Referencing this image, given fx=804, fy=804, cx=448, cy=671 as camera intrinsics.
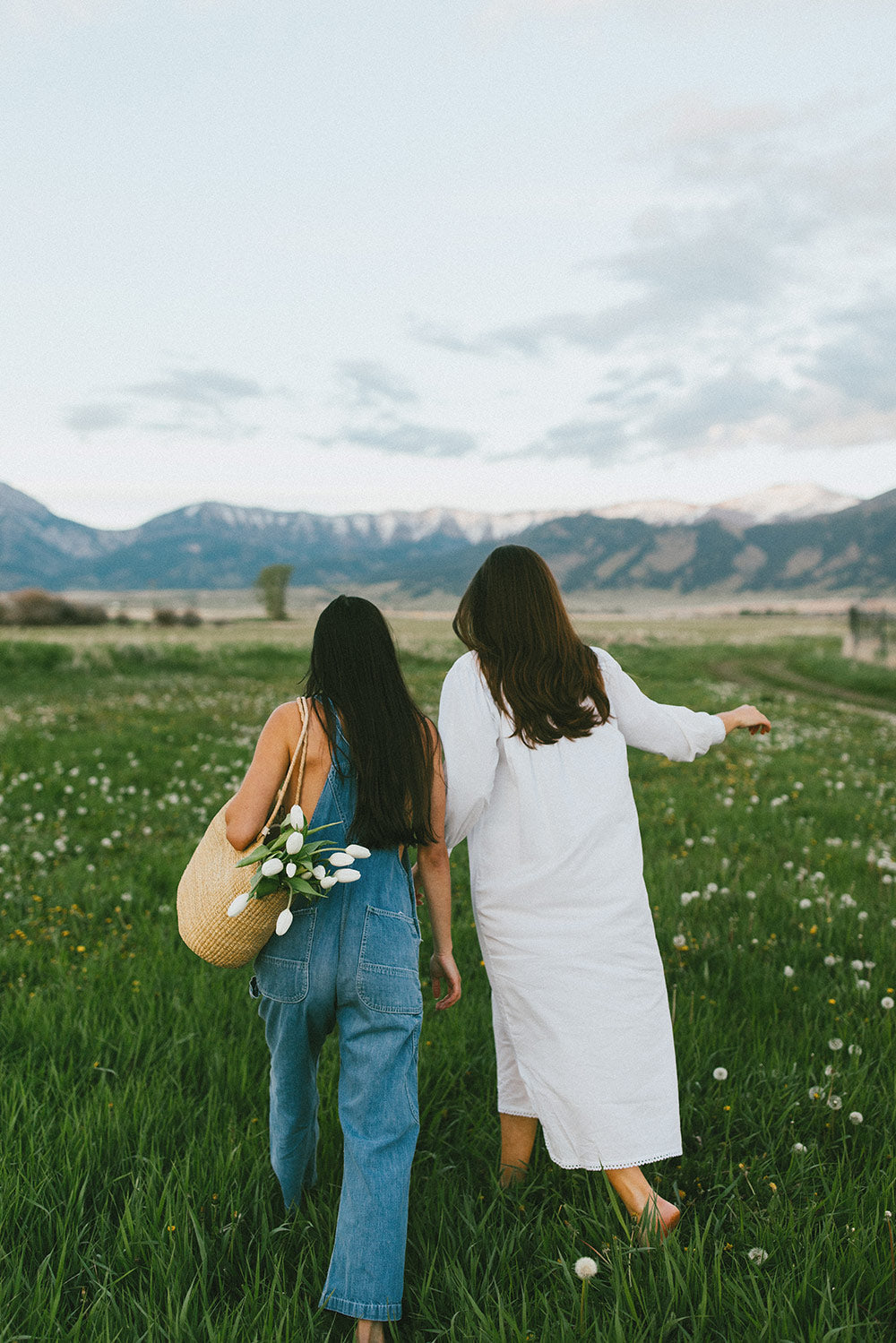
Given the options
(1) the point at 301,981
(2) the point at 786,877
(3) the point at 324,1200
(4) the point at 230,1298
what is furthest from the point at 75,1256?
(2) the point at 786,877

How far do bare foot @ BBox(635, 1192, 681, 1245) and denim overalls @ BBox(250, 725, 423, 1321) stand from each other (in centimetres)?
83

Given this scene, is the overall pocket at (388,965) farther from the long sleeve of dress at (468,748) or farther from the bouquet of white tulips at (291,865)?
the long sleeve of dress at (468,748)

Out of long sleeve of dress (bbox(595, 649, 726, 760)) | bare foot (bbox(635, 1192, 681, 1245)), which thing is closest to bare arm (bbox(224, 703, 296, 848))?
long sleeve of dress (bbox(595, 649, 726, 760))

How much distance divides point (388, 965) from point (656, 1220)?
131 centimetres

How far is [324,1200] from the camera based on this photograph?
3.07 metres

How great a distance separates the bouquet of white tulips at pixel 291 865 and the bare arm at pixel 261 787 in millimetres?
81

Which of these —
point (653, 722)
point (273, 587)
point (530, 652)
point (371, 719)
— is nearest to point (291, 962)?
point (371, 719)

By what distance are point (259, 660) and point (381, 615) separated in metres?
33.8

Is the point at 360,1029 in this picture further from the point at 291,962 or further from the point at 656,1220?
the point at 656,1220

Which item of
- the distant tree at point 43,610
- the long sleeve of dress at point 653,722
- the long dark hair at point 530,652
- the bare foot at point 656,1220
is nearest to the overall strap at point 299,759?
the long dark hair at point 530,652

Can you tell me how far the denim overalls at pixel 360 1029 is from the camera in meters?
2.50

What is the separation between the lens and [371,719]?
2.69 m

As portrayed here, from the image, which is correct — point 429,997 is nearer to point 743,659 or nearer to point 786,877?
point 786,877

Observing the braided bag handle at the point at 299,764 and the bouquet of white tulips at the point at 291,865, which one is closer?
the bouquet of white tulips at the point at 291,865
